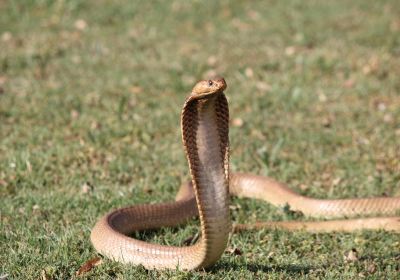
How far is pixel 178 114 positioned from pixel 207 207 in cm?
380

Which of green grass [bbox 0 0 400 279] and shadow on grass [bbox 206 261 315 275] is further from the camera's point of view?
green grass [bbox 0 0 400 279]

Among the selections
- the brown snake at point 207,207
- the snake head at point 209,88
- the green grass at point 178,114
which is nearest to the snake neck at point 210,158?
the brown snake at point 207,207

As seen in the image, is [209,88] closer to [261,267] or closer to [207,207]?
[207,207]

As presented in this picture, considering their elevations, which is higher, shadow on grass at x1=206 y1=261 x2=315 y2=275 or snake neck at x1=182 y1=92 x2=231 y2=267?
snake neck at x1=182 y1=92 x2=231 y2=267

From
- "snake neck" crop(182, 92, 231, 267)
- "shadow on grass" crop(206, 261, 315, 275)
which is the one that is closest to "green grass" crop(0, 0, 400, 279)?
"shadow on grass" crop(206, 261, 315, 275)

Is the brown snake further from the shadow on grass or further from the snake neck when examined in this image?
the shadow on grass

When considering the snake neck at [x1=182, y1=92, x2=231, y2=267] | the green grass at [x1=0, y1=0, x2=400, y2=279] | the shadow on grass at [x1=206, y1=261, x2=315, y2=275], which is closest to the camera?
the snake neck at [x1=182, y1=92, x2=231, y2=267]

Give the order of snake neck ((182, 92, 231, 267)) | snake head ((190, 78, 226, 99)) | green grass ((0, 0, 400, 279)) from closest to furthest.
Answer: snake head ((190, 78, 226, 99))
snake neck ((182, 92, 231, 267))
green grass ((0, 0, 400, 279))

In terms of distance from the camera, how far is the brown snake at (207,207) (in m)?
3.67

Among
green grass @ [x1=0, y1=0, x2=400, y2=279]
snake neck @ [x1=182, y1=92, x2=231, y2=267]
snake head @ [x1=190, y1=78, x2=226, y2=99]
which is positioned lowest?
green grass @ [x1=0, y1=0, x2=400, y2=279]

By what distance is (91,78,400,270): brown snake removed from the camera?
3674 mm

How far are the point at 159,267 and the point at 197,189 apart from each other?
76cm

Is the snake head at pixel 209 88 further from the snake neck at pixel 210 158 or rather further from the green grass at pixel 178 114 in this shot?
the green grass at pixel 178 114

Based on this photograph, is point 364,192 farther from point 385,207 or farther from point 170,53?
point 170,53
